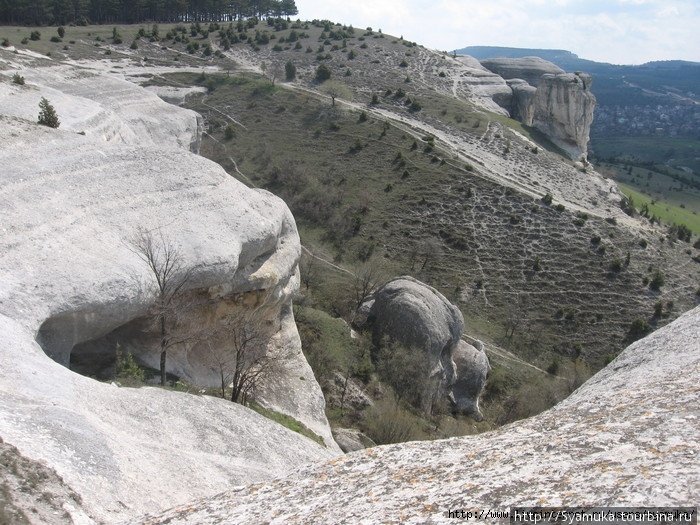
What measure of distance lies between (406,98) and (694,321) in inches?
3396

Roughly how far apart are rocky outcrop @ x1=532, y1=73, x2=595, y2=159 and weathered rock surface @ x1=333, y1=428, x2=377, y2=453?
295 feet

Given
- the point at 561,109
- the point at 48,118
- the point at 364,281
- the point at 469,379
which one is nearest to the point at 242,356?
the point at 48,118

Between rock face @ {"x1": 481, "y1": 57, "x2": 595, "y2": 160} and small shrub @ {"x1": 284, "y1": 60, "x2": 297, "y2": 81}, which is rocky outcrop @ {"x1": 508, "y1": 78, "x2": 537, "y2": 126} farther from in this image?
small shrub @ {"x1": 284, "y1": 60, "x2": 297, "y2": 81}

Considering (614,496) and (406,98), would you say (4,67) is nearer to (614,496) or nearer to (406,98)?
(614,496)

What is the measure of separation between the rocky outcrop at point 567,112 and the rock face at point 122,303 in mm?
89086

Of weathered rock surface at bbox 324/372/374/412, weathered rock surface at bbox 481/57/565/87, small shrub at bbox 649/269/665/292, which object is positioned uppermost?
weathered rock surface at bbox 481/57/565/87

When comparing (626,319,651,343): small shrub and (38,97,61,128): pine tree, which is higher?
(38,97,61,128): pine tree

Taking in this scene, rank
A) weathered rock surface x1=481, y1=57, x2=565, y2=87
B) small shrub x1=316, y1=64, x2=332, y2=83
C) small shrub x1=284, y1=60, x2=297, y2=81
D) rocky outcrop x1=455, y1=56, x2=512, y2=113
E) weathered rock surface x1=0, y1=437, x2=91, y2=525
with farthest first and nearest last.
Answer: weathered rock surface x1=481, y1=57, x2=565, y2=87 < rocky outcrop x1=455, y1=56, x2=512, y2=113 < small shrub x1=316, y1=64, x2=332, y2=83 < small shrub x1=284, y1=60, x2=297, y2=81 < weathered rock surface x1=0, y1=437, x2=91, y2=525

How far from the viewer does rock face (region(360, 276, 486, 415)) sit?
42.3m

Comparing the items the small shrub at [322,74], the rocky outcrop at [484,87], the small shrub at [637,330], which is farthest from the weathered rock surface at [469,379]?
the rocky outcrop at [484,87]

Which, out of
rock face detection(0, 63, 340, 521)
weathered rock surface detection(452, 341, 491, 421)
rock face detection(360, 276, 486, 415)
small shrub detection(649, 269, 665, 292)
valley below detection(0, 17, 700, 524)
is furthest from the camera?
small shrub detection(649, 269, 665, 292)

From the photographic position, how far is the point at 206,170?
27812mm

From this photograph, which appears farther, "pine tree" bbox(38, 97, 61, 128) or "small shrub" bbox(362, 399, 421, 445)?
"pine tree" bbox(38, 97, 61, 128)

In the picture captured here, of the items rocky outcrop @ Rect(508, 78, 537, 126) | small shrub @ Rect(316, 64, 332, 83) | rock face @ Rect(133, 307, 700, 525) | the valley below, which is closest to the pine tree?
the valley below
